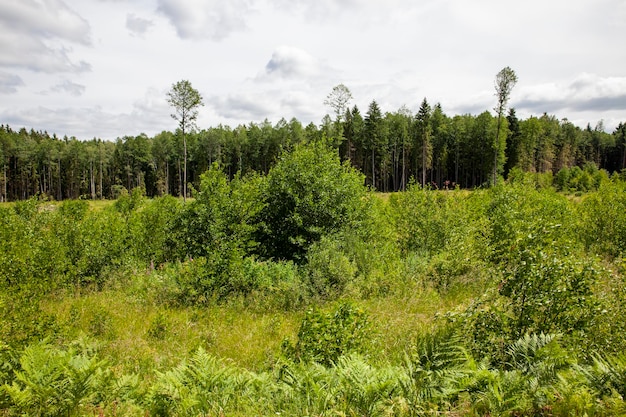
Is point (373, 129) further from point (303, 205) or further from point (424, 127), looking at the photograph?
point (303, 205)

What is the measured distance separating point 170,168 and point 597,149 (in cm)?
11206

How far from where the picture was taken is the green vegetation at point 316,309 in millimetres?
4000

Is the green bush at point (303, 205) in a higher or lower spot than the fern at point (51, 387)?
higher

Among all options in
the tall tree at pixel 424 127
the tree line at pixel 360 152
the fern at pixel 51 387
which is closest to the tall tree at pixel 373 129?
the tree line at pixel 360 152

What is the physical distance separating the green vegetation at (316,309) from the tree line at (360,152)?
4027 centimetres

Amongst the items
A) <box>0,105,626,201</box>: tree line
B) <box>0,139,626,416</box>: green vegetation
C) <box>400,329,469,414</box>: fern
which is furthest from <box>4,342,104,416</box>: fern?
A: <box>0,105,626,201</box>: tree line

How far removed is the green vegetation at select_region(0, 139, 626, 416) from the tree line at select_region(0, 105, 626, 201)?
4027cm

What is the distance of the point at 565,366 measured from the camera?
13.6ft

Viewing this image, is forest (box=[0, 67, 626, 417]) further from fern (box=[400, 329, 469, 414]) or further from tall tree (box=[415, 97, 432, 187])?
tall tree (box=[415, 97, 432, 187])

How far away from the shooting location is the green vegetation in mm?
4000

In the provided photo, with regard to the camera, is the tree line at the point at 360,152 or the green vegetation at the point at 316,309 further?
the tree line at the point at 360,152

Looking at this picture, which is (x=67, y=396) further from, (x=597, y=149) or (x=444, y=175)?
(x=597, y=149)

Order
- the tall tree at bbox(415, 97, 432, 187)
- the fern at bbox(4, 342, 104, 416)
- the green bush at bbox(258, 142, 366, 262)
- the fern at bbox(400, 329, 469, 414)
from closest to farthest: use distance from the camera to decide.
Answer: the fern at bbox(400, 329, 469, 414)
the fern at bbox(4, 342, 104, 416)
the green bush at bbox(258, 142, 366, 262)
the tall tree at bbox(415, 97, 432, 187)

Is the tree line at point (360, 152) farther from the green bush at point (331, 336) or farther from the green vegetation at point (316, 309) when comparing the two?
the green bush at point (331, 336)
